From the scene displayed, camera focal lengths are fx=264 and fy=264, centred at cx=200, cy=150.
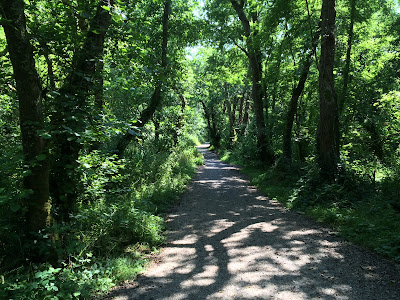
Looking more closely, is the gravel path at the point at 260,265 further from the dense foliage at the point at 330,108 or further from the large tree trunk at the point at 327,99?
the large tree trunk at the point at 327,99

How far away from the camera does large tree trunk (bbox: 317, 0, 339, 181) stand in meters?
8.09

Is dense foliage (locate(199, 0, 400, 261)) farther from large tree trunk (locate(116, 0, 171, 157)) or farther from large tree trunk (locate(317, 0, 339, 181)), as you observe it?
large tree trunk (locate(116, 0, 171, 157))

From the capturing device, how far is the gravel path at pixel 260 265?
354 centimetres

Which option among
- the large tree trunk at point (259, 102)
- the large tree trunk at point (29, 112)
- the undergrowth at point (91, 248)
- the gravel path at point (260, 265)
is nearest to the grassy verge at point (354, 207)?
the gravel path at point (260, 265)

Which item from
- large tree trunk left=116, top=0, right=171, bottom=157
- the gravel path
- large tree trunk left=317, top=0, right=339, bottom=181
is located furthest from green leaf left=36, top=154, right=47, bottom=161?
large tree trunk left=317, top=0, right=339, bottom=181

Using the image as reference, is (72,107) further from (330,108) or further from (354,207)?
(330,108)

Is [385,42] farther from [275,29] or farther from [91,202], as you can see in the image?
[91,202]

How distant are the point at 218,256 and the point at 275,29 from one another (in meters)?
10.7

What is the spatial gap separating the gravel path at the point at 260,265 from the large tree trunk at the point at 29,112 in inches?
62.4

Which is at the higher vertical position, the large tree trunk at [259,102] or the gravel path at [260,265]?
the large tree trunk at [259,102]

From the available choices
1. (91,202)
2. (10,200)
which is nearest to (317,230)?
(91,202)

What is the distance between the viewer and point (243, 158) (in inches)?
726

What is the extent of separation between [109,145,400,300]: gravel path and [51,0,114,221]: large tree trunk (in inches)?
71.0

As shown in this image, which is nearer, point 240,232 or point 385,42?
point 240,232
